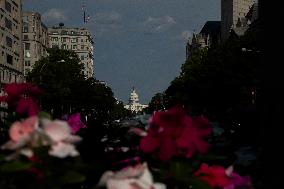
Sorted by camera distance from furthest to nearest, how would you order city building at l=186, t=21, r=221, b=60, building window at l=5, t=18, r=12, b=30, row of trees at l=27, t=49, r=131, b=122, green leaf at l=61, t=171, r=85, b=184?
city building at l=186, t=21, r=221, b=60
row of trees at l=27, t=49, r=131, b=122
building window at l=5, t=18, r=12, b=30
green leaf at l=61, t=171, r=85, b=184

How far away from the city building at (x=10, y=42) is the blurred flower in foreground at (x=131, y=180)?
70574 millimetres

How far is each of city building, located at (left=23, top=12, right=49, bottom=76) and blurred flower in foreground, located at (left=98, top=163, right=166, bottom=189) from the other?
12822 cm

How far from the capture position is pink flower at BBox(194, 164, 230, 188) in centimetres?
299

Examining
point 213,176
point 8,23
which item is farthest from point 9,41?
point 213,176

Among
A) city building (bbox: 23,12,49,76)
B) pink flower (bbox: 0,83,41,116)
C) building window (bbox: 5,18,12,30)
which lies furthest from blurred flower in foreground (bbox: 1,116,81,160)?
city building (bbox: 23,12,49,76)

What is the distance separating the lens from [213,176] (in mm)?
3012

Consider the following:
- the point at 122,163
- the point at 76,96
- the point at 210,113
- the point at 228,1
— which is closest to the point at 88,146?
the point at 122,163

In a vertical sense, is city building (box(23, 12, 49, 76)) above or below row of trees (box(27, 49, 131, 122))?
above

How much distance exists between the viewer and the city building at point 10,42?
250ft

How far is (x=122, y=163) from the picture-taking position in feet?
10.8

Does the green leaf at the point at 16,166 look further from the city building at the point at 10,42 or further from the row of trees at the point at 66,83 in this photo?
the row of trees at the point at 66,83

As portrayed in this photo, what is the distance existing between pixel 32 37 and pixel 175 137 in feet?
426

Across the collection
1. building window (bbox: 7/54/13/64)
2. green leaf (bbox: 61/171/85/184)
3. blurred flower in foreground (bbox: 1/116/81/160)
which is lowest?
green leaf (bbox: 61/171/85/184)

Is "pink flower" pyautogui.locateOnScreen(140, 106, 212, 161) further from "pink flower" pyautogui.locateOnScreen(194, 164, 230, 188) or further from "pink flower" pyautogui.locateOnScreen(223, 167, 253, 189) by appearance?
"pink flower" pyautogui.locateOnScreen(223, 167, 253, 189)
